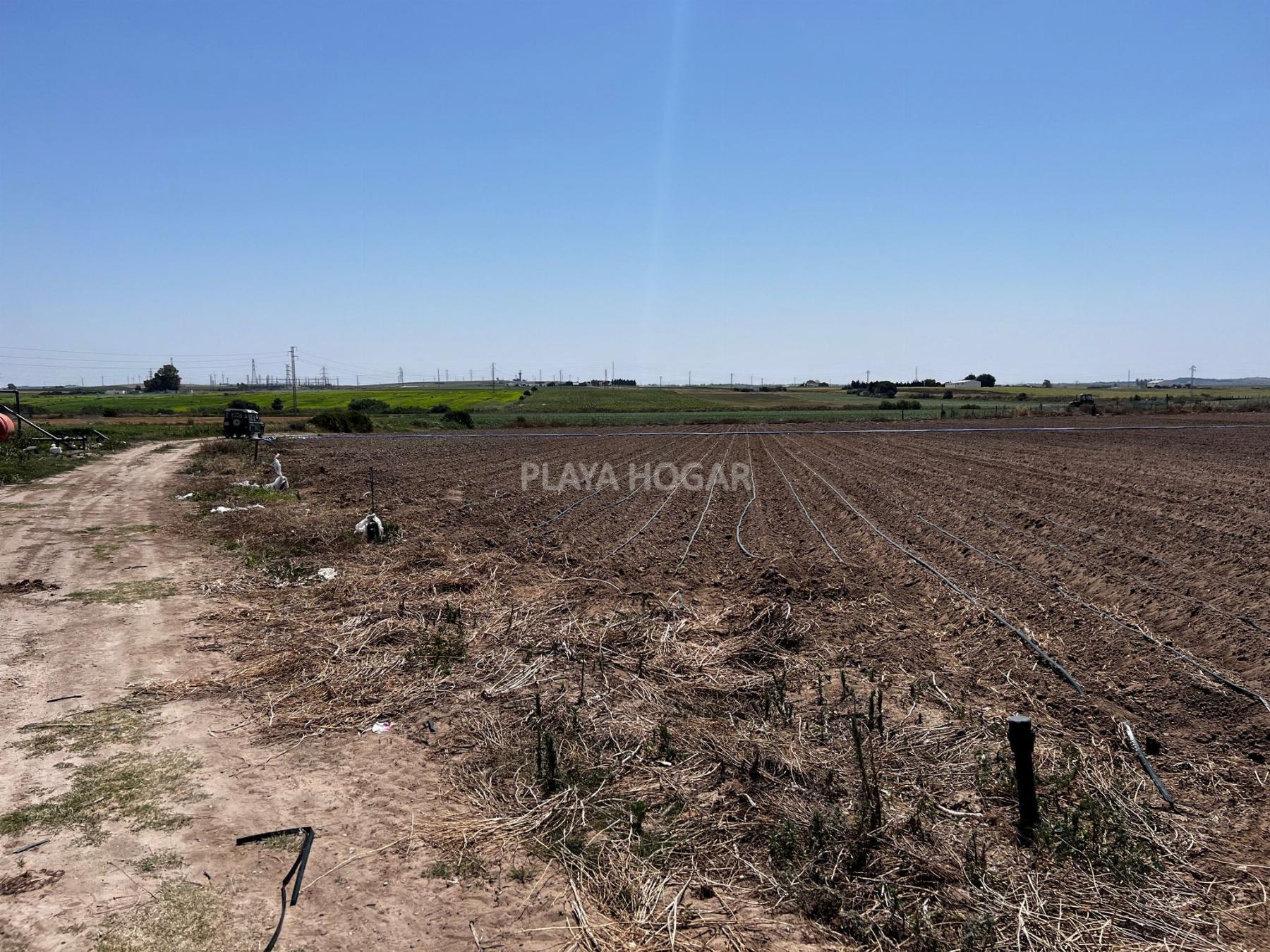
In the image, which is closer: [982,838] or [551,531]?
[982,838]

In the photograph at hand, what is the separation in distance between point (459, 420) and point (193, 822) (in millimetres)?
50328

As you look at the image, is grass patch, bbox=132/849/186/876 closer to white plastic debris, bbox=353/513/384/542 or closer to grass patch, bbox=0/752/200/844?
grass patch, bbox=0/752/200/844

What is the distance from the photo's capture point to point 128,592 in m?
8.67

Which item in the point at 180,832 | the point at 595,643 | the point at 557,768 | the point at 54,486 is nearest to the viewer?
the point at 180,832

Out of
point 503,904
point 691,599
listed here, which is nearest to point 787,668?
point 691,599

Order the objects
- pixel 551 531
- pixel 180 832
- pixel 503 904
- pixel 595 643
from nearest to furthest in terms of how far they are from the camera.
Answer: pixel 503 904 < pixel 180 832 < pixel 595 643 < pixel 551 531

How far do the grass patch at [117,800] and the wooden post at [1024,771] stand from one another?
432 cm

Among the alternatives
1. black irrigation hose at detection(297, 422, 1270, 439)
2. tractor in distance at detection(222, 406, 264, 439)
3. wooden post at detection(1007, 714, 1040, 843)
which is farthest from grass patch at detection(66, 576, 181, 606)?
black irrigation hose at detection(297, 422, 1270, 439)

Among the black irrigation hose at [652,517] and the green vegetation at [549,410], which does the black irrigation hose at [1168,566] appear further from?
the green vegetation at [549,410]

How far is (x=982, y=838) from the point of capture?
155 inches

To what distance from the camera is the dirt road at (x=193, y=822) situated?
10.7ft

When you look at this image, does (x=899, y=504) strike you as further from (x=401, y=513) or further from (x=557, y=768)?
(x=557, y=768)

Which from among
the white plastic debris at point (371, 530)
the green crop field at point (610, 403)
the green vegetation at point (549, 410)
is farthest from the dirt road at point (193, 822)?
the green crop field at point (610, 403)

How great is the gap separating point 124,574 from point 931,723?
9362 millimetres
